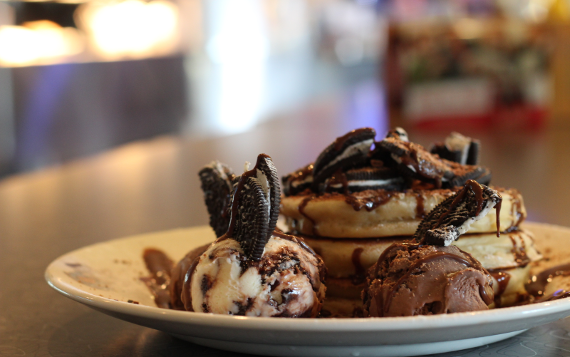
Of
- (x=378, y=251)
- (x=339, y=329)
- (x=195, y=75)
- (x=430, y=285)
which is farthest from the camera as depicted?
(x=195, y=75)

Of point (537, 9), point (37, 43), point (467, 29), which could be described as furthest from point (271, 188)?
point (37, 43)

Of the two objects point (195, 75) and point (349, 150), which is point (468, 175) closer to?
point (349, 150)

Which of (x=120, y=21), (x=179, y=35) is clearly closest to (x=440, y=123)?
(x=120, y=21)

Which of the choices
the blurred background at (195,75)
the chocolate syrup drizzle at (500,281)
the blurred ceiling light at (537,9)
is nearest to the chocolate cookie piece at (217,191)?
the chocolate syrup drizzle at (500,281)

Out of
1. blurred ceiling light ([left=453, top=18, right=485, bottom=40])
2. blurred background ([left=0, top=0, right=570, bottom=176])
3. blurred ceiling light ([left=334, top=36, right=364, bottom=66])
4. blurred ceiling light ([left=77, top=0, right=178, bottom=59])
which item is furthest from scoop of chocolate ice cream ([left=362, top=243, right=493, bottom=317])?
blurred ceiling light ([left=334, top=36, right=364, bottom=66])

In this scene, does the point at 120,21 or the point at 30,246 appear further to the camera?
the point at 120,21

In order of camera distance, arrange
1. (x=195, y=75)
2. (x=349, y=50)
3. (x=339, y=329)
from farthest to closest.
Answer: (x=349, y=50) < (x=195, y=75) < (x=339, y=329)

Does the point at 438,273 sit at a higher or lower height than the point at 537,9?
lower

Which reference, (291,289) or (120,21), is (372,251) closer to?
(291,289)
